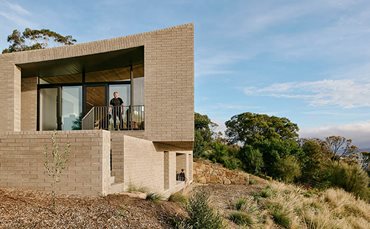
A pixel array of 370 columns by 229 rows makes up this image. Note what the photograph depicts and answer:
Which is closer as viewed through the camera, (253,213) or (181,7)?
(253,213)

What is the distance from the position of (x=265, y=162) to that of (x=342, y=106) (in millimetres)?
7751

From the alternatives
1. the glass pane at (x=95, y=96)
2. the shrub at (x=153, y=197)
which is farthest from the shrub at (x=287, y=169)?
the shrub at (x=153, y=197)

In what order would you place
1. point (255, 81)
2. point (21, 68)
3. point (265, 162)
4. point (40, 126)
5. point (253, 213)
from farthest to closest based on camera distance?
point (265, 162) → point (255, 81) → point (40, 126) → point (21, 68) → point (253, 213)

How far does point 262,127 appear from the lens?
129ft

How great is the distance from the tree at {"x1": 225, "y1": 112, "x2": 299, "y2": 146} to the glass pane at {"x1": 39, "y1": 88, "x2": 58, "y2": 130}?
25743 mm

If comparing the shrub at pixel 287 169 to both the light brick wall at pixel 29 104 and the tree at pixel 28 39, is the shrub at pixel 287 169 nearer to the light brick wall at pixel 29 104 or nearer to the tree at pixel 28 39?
the light brick wall at pixel 29 104

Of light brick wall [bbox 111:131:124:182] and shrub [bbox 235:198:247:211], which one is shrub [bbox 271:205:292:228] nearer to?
shrub [bbox 235:198:247:211]

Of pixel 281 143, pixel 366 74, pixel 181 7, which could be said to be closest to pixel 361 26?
pixel 366 74

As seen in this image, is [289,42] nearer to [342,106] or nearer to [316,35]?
[316,35]

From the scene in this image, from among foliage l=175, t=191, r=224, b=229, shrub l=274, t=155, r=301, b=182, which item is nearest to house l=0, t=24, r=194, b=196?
foliage l=175, t=191, r=224, b=229

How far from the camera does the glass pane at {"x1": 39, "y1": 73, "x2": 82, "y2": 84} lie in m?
15.4

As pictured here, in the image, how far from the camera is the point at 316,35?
1622 cm

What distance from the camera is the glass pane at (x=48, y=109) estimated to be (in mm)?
14859

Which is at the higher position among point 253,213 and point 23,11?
point 23,11
